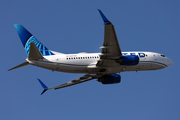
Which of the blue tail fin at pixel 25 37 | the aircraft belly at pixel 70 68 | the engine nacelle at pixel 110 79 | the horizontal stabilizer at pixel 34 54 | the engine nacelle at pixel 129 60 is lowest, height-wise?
the engine nacelle at pixel 110 79

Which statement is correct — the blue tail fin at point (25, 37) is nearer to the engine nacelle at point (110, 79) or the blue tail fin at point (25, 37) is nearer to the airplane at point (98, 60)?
the airplane at point (98, 60)

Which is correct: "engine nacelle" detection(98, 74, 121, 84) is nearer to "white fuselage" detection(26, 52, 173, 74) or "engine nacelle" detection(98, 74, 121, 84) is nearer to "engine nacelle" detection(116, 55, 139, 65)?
"white fuselage" detection(26, 52, 173, 74)

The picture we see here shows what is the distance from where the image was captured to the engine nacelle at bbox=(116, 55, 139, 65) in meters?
43.3

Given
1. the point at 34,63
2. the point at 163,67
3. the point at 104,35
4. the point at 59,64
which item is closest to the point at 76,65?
the point at 59,64

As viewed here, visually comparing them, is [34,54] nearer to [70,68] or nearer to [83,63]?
[70,68]

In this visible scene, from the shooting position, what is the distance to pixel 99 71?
46.2 meters

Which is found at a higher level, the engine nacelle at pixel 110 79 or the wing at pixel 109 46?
the wing at pixel 109 46

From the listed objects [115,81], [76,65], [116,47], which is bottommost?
[115,81]

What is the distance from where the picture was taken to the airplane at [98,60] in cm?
4128

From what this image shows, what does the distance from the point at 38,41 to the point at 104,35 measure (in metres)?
14.6

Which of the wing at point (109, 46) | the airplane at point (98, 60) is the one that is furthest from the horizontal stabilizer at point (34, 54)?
the wing at point (109, 46)

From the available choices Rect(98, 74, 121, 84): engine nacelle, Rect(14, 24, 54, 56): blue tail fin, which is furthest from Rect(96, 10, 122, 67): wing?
Rect(14, 24, 54, 56): blue tail fin

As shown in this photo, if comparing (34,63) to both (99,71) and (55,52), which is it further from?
(99,71)

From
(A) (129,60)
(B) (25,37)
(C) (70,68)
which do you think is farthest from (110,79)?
(B) (25,37)
